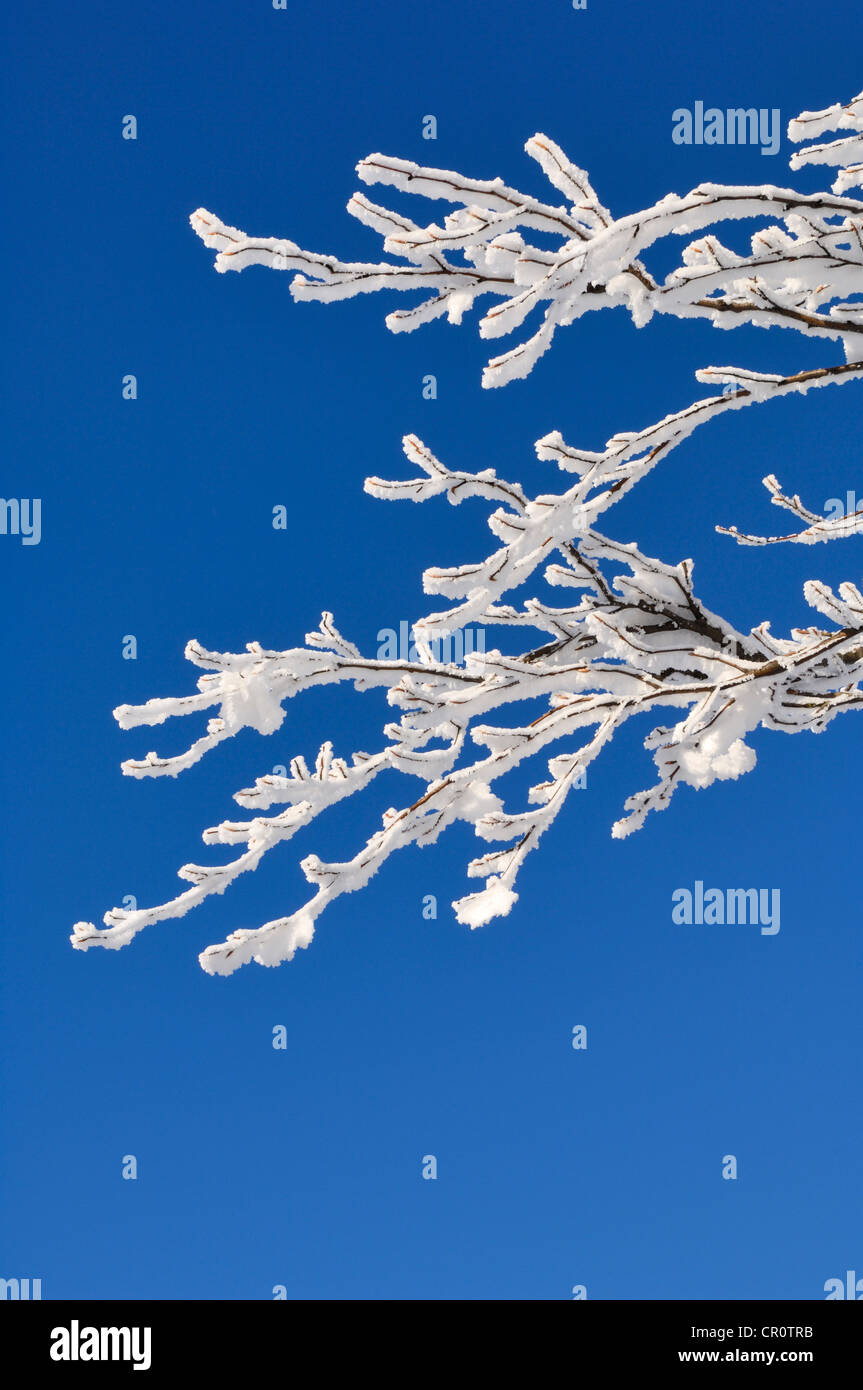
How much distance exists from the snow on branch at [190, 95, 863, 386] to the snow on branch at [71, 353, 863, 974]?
0.45 feet

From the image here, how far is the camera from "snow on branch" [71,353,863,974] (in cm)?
244

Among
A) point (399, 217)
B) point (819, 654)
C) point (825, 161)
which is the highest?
point (825, 161)

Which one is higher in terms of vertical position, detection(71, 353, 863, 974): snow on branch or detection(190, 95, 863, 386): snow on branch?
detection(190, 95, 863, 386): snow on branch

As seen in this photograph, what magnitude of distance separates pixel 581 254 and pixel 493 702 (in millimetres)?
1187

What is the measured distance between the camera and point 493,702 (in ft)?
8.92

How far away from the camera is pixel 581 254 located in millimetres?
2096

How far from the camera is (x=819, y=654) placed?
246 cm

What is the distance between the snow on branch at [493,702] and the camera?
2.44 metres

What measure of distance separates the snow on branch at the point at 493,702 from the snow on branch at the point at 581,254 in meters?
0.14
